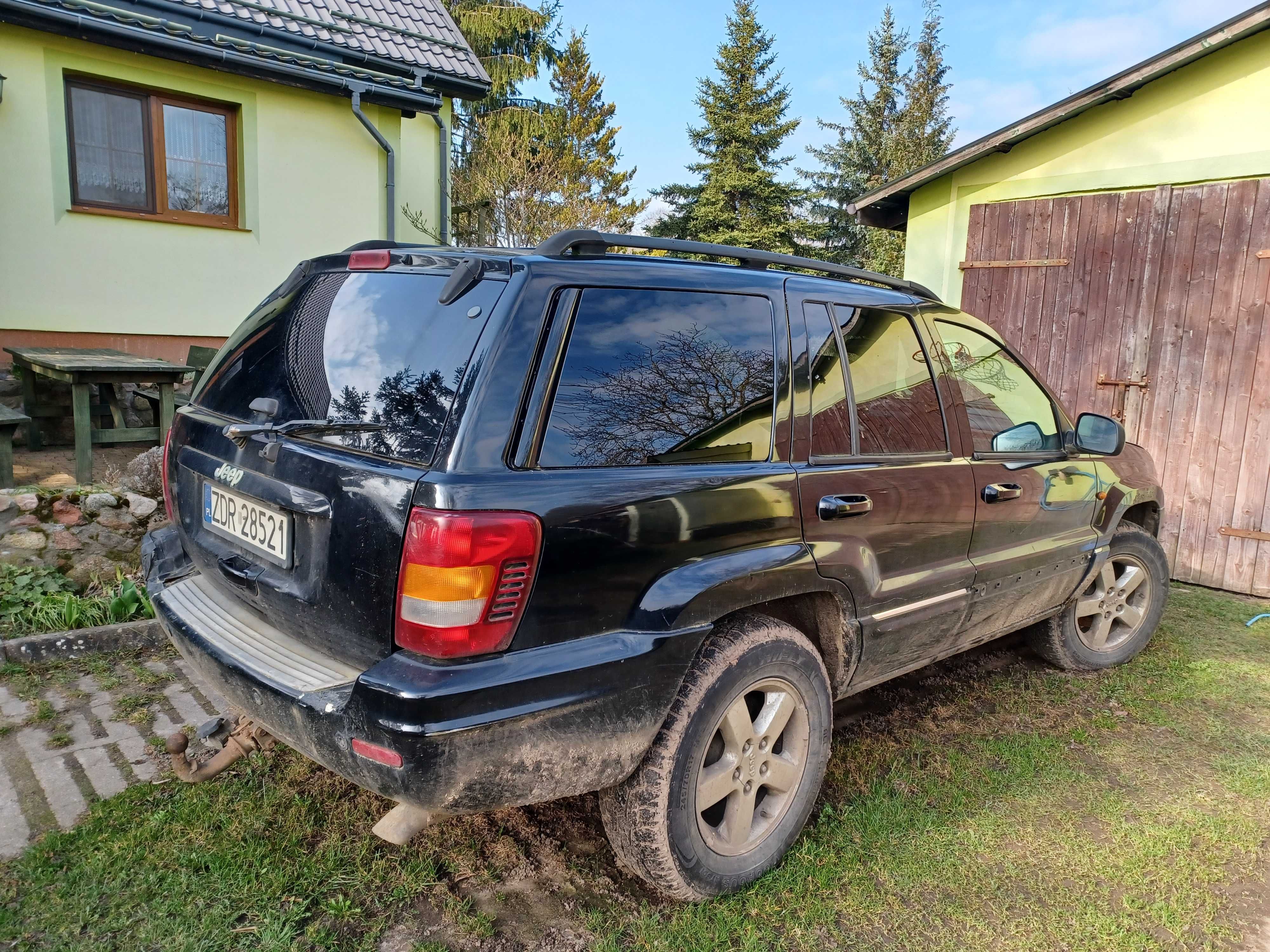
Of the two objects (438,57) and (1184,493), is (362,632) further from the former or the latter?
(438,57)

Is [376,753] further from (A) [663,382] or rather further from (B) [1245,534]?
(B) [1245,534]

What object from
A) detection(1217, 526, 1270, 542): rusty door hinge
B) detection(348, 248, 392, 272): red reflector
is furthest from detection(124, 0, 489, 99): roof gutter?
detection(1217, 526, 1270, 542): rusty door hinge

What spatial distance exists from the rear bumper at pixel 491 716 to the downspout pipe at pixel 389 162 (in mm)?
7551

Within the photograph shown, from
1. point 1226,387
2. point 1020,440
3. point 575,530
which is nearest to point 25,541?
point 575,530

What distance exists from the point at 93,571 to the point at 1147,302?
270 inches

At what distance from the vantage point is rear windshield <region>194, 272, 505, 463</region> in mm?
1981

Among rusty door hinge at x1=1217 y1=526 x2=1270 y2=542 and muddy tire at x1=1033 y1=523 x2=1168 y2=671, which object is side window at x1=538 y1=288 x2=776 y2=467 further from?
rusty door hinge at x1=1217 y1=526 x2=1270 y2=542

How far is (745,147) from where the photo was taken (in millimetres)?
29859

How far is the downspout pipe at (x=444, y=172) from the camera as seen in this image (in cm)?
961

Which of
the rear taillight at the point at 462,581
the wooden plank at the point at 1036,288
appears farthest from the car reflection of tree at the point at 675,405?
the wooden plank at the point at 1036,288

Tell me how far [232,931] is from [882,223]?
7810 mm

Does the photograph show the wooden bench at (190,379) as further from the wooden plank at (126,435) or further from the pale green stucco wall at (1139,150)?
the pale green stucco wall at (1139,150)

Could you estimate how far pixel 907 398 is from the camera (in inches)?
117

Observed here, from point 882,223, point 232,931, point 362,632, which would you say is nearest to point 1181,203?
point 882,223
